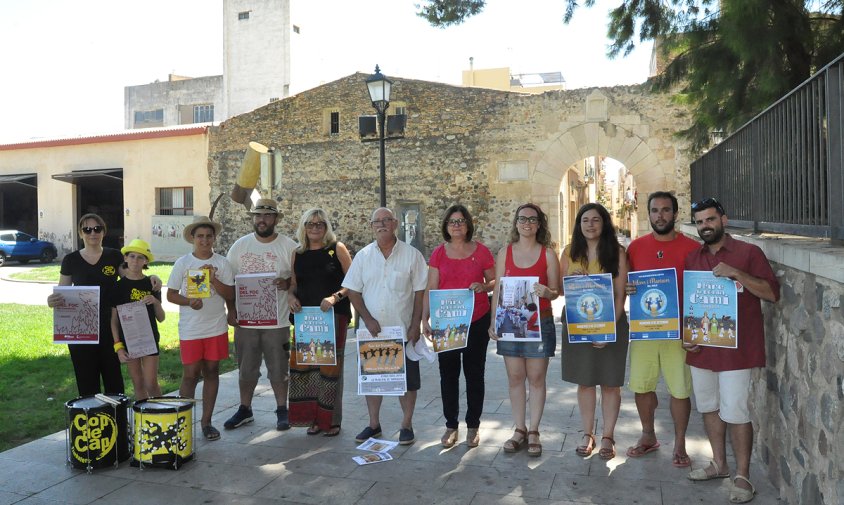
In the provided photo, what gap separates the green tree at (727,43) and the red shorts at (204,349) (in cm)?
477

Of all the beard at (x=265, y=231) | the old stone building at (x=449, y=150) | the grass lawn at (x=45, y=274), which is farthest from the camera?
the grass lawn at (x=45, y=274)

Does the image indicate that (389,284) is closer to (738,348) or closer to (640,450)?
(640,450)

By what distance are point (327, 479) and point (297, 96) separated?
1983cm

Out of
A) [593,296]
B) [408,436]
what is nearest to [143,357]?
[408,436]

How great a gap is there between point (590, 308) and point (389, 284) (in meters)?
1.50

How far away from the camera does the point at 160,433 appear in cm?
433

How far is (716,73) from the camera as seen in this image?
7094 mm

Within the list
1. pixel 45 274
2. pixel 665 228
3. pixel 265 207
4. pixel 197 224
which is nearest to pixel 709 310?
pixel 665 228

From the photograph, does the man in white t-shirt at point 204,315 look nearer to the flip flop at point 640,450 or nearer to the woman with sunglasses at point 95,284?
the woman with sunglasses at point 95,284

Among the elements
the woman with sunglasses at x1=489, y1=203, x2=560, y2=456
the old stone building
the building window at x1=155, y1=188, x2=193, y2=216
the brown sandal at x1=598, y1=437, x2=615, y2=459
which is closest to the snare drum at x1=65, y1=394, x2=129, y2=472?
the woman with sunglasses at x1=489, y1=203, x2=560, y2=456

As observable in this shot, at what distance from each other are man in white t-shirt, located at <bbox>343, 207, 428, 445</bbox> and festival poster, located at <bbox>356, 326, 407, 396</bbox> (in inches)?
3.7

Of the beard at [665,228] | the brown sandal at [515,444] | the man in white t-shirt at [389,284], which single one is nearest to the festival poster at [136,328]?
the man in white t-shirt at [389,284]

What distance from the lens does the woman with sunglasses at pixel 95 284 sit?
4914 mm

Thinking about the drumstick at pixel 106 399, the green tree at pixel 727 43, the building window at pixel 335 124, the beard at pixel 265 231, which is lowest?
the drumstick at pixel 106 399
